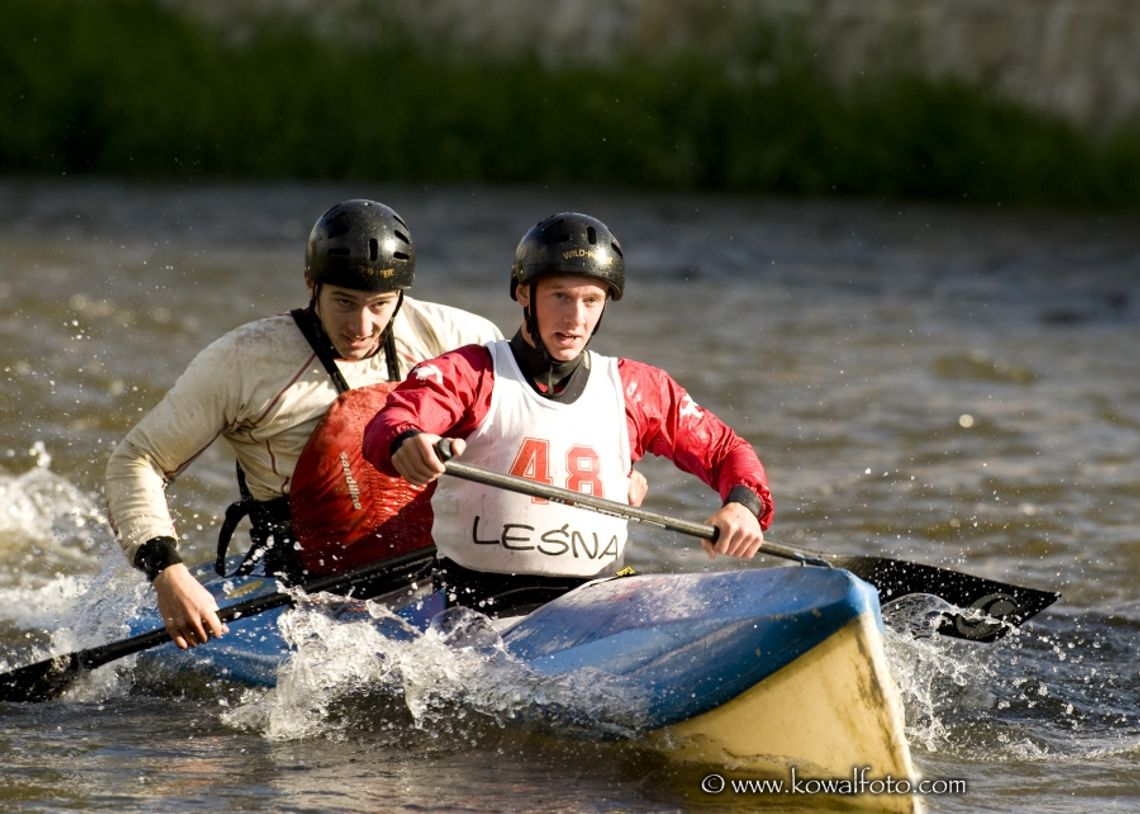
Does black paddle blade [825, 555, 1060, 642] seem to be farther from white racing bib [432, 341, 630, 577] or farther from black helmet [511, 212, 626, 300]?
black helmet [511, 212, 626, 300]

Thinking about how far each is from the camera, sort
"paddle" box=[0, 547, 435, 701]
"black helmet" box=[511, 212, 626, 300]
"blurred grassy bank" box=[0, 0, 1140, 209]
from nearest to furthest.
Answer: "black helmet" box=[511, 212, 626, 300]
"paddle" box=[0, 547, 435, 701]
"blurred grassy bank" box=[0, 0, 1140, 209]

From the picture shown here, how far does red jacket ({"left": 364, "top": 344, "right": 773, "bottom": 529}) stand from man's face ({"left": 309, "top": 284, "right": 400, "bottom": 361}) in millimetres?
426

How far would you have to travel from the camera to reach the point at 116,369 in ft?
34.1

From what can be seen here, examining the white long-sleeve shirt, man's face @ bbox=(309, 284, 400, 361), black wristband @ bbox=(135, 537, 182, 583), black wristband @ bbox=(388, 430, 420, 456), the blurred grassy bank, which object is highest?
the blurred grassy bank

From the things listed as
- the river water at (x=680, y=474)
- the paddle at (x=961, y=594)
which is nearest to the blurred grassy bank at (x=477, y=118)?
the river water at (x=680, y=474)

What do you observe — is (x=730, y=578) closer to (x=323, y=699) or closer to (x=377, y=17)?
(x=323, y=699)

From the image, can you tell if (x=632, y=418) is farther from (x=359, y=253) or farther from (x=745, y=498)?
(x=359, y=253)

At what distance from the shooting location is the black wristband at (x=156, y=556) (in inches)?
201

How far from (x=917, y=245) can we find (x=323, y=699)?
424 inches

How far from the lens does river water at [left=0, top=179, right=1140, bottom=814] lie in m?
4.83

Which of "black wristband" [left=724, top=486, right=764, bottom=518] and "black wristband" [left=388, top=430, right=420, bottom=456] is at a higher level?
"black wristband" [left=388, top=430, right=420, bottom=456]

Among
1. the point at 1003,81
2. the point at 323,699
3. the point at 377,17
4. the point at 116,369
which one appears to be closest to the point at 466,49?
the point at 377,17

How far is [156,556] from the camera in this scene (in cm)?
513

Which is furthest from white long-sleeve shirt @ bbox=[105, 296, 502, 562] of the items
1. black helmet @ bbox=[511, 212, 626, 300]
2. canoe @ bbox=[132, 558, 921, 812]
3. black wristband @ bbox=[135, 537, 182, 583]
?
canoe @ bbox=[132, 558, 921, 812]
